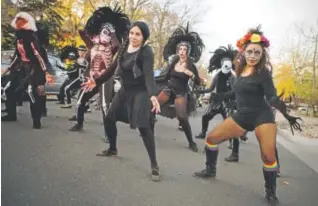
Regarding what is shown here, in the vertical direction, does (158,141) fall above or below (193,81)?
below

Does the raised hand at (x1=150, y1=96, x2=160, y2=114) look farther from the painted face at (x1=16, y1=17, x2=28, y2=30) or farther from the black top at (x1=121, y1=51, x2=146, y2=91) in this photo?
the painted face at (x1=16, y1=17, x2=28, y2=30)

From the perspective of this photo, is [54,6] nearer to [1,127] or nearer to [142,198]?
[1,127]

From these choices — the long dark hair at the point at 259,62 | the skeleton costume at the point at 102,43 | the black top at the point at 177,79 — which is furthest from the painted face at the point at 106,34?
the long dark hair at the point at 259,62

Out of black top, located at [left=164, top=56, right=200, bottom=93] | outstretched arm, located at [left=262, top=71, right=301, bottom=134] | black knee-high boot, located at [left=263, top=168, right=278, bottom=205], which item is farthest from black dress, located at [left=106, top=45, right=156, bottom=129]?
black top, located at [left=164, top=56, right=200, bottom=93]

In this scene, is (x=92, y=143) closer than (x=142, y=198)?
No

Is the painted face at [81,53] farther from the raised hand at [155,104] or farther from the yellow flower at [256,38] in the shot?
the yellow flower at [256,38]

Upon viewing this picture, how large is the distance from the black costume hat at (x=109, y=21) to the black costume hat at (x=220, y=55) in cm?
54

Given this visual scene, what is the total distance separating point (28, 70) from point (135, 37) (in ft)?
1.81

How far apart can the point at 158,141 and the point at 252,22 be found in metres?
0.99

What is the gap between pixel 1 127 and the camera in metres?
1.62

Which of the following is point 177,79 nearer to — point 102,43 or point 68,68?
point 102,43

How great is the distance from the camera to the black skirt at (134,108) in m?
2.20

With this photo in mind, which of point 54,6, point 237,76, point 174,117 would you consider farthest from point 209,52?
point 54,6

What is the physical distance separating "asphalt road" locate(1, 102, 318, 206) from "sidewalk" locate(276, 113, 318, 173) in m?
0.03
